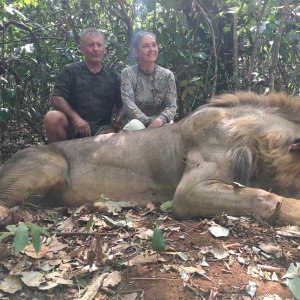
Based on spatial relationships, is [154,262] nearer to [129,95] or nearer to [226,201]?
[226,201]

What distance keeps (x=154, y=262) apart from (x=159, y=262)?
4 centimetres

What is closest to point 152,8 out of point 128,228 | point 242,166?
point 242,166

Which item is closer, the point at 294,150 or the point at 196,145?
the point at 294,150

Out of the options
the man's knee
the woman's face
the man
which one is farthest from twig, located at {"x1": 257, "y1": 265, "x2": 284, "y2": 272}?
the woman's face

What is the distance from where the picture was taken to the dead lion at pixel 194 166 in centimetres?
385

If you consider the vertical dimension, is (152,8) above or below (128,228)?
above

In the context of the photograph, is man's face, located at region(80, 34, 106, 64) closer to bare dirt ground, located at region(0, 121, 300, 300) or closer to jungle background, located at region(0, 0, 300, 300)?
jungle background, located at region(0, 0, 300, 300)

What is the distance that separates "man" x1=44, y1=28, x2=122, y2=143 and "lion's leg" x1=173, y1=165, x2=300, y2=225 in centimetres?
231

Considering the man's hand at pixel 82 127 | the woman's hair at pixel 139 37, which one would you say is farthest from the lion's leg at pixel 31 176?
the woman's hair at pixel 139 37

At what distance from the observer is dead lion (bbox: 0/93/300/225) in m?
3.85

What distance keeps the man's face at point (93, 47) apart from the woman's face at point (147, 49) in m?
0.57

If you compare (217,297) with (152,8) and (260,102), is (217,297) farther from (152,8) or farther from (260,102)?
(152,8)

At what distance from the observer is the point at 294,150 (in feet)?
12.9

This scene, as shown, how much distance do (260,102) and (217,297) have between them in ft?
8.21
